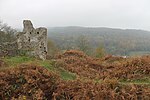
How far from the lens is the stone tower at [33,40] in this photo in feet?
65.2

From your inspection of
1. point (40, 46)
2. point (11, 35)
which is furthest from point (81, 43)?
point (40, 46)

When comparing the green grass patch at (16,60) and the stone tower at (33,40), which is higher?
the stone tower at (33,40)

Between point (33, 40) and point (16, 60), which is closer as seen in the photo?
point (16, 60)

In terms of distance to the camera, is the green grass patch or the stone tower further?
the stone tower

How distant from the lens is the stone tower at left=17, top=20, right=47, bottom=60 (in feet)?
65.2

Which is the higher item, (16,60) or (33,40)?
(33,40)

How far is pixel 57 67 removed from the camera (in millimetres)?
16188

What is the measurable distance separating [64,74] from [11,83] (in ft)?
9.79

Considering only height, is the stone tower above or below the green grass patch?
above

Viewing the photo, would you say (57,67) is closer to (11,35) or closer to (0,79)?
(0,79)

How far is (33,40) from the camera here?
2003cm

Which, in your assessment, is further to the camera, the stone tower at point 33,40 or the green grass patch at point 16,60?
the stone tower at point 33,40

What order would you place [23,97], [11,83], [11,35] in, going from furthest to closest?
A: [11,35]
[11,83]
[23,97]

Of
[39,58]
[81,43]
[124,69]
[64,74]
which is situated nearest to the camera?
[64,74]
